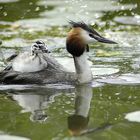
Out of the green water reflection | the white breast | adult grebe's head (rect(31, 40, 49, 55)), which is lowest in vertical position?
the green water reflection

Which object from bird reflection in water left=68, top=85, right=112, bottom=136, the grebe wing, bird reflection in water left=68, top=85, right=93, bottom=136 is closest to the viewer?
bird reflection in water left=68, top=85, right=112, bottom=136

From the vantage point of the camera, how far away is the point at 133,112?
345 inches

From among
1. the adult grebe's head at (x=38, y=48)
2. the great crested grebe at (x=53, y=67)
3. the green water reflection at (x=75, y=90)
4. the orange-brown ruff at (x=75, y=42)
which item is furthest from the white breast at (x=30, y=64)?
the orange-brown ruff at (x=75, y=42)

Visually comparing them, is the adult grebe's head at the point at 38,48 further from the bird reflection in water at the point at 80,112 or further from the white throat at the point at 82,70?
the bird reflection in water at the point at 80,112

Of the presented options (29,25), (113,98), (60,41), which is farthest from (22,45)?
(113,98)

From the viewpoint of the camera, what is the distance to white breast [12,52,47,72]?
10.8 meters

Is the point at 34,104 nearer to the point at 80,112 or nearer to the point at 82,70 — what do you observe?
the point at 80,112

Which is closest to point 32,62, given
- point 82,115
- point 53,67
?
point 53,67

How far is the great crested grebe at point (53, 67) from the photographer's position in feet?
35.4

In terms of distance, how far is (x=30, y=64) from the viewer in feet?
35.6

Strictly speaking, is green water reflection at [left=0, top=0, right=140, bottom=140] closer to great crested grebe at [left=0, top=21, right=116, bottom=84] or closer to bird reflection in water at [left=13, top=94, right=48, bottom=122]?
bird reflection in water at [left=13, top=94, right=48, bottom=122]

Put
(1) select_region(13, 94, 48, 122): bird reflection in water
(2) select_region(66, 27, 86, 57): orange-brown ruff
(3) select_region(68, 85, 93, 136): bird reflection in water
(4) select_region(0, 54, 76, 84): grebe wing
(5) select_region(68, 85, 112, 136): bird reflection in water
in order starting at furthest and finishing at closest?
1. (2) select_region(66, 27, 86, 57): orange-brown ruff
2. (4) select_region(0, 54, 76, 84): grebe wing
3. (1) select_region(13, 94, 48, 122): bird reflection in water
4. (3) select_region(68, 85, 93, 136): bird reflection in water
5. (5) select_region(68, 85, 112, 136): bird reflection in water

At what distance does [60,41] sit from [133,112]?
6.46 m

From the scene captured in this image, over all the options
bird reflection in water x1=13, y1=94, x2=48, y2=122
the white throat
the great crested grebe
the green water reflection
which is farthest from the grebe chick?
bird reflection in water x1=13, y1=94, x2=48, y2=122
